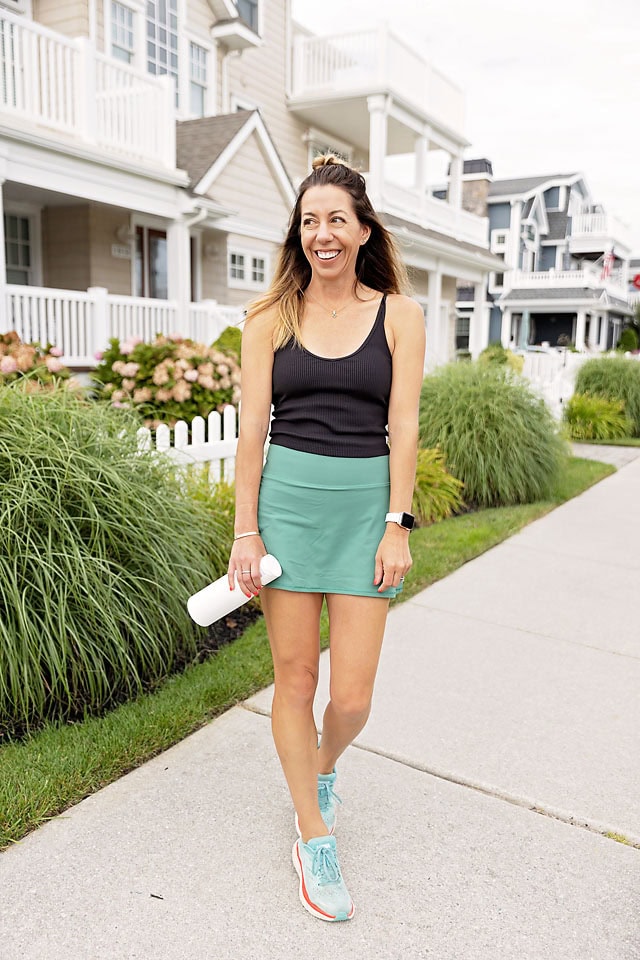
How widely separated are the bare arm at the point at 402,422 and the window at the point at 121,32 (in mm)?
12164

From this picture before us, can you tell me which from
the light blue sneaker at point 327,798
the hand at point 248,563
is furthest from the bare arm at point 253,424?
the light blue sneaker at point 327,798

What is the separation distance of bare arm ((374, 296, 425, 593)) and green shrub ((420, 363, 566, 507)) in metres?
5.22

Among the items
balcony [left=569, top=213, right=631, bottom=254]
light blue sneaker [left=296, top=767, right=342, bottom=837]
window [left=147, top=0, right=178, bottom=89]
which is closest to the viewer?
light blue sneaker [left=296, top=767, right=342, bottom=837]

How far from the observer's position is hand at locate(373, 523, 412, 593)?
6.92 ft

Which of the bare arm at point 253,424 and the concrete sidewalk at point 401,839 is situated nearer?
the concrete sidewalk at point 401,839

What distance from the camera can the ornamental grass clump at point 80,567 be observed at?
2.98 meters

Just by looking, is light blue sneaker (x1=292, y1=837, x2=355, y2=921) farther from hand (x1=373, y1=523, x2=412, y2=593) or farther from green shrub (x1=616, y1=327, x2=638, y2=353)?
green shrub (x1=616, y1=327, x2=638, y2=353)

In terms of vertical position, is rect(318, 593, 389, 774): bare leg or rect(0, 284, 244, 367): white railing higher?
rect(0, 284, 244, 367): white railing

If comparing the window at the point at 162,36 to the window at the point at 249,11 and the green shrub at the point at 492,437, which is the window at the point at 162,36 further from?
the green shrub at the point at 492,437

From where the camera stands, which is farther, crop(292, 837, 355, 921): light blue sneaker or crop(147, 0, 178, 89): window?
crop(147, 0, 178, 89): window

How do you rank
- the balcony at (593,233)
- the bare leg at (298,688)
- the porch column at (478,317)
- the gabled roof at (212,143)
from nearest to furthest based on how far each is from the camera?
the bare leg at (298,688) < the gabled roof at (212,143) < the porch column at (478,317) < the balcony at (593,233)

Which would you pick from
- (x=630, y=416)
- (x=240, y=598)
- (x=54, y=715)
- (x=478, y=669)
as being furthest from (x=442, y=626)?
(x=630, y=416)

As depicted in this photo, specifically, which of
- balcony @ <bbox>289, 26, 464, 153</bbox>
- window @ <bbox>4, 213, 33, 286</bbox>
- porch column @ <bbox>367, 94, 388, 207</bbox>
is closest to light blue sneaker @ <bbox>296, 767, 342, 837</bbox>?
window @ <bbox>4, 213, 33, 286</bbox>

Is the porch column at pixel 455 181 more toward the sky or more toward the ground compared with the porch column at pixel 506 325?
more toward the sky
